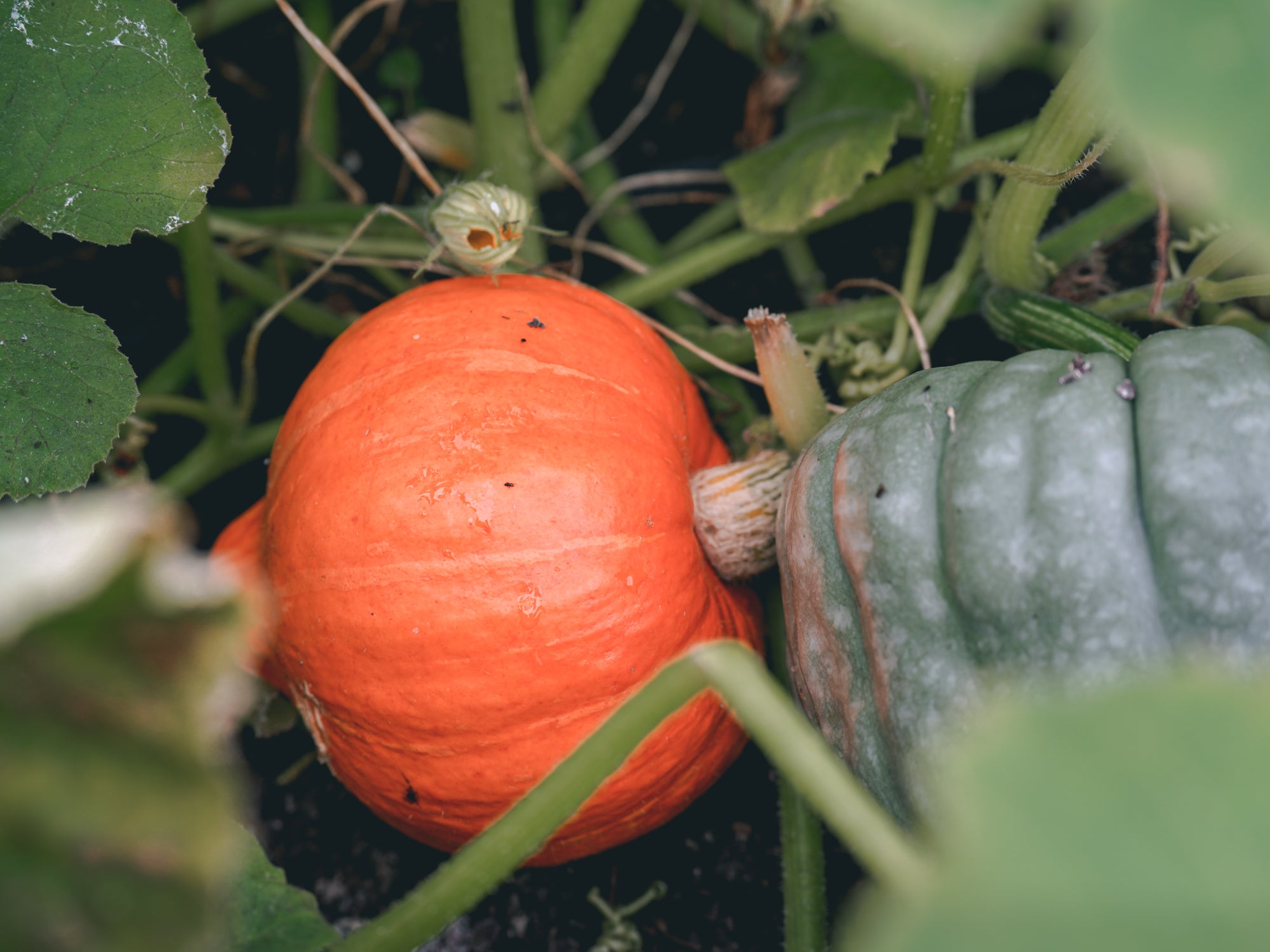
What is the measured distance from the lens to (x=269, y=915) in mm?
838

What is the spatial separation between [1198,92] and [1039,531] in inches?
17.4

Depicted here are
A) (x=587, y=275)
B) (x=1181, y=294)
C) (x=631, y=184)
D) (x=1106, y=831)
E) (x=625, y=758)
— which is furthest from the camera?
(x=587, y=275)

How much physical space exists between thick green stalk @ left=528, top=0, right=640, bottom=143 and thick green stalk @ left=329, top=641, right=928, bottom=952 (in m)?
0.95

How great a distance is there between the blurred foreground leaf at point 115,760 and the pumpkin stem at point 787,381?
29.6 inches

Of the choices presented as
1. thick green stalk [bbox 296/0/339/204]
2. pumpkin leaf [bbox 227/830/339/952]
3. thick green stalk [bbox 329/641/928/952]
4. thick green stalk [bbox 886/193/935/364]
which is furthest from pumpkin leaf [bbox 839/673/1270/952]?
thick green stalk [bbox 296/0/339/204]

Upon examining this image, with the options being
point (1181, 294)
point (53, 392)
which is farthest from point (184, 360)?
point (1181, 294)

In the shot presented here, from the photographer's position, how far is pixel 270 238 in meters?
1.52

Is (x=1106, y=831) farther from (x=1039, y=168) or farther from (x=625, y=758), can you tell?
(x=1039, y=168)

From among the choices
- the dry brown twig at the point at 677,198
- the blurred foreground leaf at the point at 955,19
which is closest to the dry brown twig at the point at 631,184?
the dry brown twig at the point at 677,198

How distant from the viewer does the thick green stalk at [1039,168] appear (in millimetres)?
1031

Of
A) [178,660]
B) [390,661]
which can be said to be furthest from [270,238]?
[178,660]

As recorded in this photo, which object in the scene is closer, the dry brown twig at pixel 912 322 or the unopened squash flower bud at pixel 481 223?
the unopened squash flower bud at pixel 481 223

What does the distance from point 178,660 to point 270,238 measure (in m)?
1.15

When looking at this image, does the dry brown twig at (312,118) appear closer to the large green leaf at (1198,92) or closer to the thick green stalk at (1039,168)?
the thick green stalk at (1039,168)
